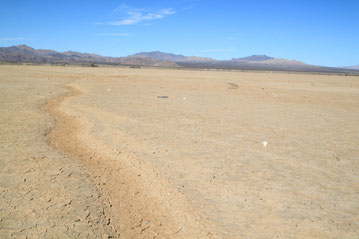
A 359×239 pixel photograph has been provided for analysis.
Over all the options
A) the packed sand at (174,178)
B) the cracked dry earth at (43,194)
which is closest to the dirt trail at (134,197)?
the packed sand at (174,178)

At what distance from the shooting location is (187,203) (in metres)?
4.30

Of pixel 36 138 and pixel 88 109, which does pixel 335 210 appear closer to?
pixel 36 138

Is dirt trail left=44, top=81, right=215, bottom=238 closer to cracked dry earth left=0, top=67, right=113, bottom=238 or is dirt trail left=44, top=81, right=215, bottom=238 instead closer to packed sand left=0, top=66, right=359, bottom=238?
packed sand left=0, top=66, right=359, bottom=238

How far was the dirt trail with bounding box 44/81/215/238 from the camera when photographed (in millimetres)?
3723

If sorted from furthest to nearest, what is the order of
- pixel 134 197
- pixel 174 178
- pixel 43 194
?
pixel 174 178 < pixel 134 197 < pixel 43 194

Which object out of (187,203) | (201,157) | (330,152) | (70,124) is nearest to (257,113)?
(330,152)

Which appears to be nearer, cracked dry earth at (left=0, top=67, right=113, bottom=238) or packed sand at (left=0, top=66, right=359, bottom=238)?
cracked dry earth at (left=0, top=67, right=113, bottom=238)

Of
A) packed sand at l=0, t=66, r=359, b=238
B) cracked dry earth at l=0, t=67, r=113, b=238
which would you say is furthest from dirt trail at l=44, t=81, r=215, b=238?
cracked dry earth at l=0, t=67, r=113, b=238

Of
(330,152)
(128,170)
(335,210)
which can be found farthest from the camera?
(330,152)

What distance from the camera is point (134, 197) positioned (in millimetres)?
4520

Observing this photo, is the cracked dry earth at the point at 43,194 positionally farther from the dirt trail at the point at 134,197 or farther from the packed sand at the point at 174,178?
the dirt trail at the point at 134,197

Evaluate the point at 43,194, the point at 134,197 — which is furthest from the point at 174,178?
the point at 43,194

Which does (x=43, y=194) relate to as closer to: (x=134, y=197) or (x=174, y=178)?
(x=134, y=197)

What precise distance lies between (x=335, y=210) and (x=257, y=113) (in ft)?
24.3
